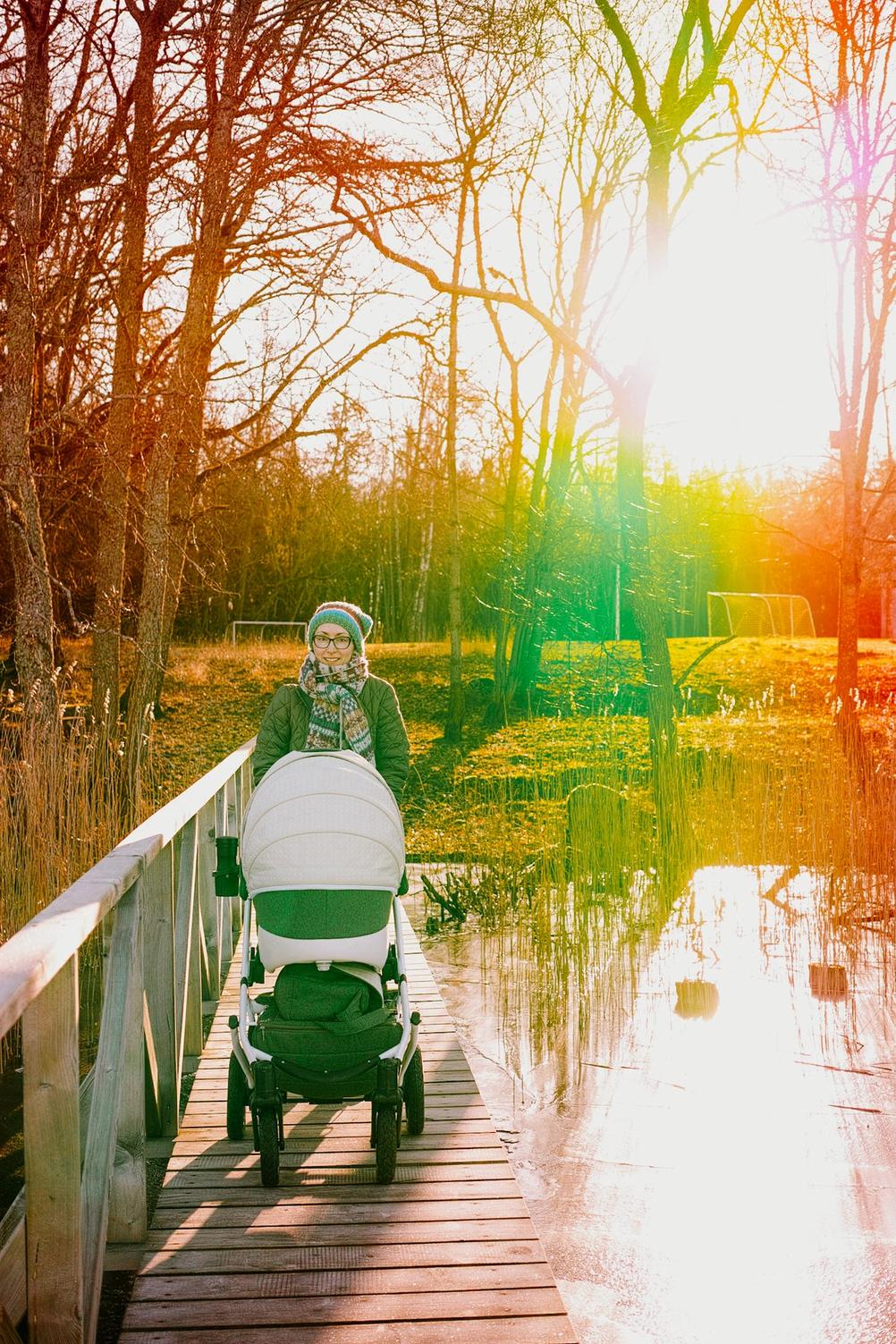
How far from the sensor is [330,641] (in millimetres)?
3834

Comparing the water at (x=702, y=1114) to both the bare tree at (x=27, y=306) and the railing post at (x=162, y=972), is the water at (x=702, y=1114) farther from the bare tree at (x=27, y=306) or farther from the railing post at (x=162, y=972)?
the bare tree at (x=27, y=306)

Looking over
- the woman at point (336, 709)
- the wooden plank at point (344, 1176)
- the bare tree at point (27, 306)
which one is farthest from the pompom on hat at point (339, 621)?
the bare tree at point (27, 306)

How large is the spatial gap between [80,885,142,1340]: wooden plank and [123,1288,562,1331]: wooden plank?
0.14m

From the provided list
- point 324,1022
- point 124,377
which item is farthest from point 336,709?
point 124,377

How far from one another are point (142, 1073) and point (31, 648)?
4411 millimetres

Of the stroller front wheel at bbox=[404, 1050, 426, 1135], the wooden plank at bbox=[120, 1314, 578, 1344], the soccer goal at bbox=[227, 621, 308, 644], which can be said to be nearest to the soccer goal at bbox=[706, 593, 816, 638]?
the soccer goal at bbox=[227, 621, 308, 644]

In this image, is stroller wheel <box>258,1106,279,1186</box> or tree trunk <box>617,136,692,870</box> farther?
tree trunk <box>617,136,692,870</box>

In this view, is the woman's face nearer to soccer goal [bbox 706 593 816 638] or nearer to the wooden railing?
the wooden railing

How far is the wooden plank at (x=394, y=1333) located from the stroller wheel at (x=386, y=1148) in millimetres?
659

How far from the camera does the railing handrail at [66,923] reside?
5.09ft

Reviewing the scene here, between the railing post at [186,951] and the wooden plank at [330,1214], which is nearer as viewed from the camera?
the wooden plank at [330,1214]

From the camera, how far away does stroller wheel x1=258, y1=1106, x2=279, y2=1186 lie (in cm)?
294

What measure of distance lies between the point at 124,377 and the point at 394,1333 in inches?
282

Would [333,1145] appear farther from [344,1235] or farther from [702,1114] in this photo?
[702,1114]
